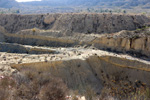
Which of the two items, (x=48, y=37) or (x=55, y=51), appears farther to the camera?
(x=48, y=37)

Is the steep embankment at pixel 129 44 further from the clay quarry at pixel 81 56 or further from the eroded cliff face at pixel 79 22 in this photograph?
the eroded cliff face at pixel 79 22

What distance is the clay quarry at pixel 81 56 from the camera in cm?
1275

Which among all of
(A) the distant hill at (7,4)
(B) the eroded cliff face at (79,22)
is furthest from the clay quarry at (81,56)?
(A) the distant hill at (7,4)

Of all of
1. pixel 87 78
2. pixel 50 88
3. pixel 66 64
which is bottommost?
pixel 87 78

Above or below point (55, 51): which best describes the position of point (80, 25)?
above

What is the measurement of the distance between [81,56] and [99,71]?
2.95m

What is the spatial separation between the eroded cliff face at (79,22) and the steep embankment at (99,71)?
44.7 ft

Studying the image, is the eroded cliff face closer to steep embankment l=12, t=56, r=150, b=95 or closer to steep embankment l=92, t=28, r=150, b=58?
steep embankment l=92, t=28, r=150, b=58

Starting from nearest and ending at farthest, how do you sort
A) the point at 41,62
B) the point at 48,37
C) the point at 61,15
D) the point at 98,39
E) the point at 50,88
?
1. the point at 50,88
2. the point at 41,62
3. the point at 98,39
4. the point at 48,37
5. the point at 61,15

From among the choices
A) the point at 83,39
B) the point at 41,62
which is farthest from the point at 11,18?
the point at 41,62

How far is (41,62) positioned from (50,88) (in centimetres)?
767

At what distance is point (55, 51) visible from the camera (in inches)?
875

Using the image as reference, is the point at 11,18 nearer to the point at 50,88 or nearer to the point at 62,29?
the point at 62,29

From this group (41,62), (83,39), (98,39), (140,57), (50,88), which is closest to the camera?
(50,88)
